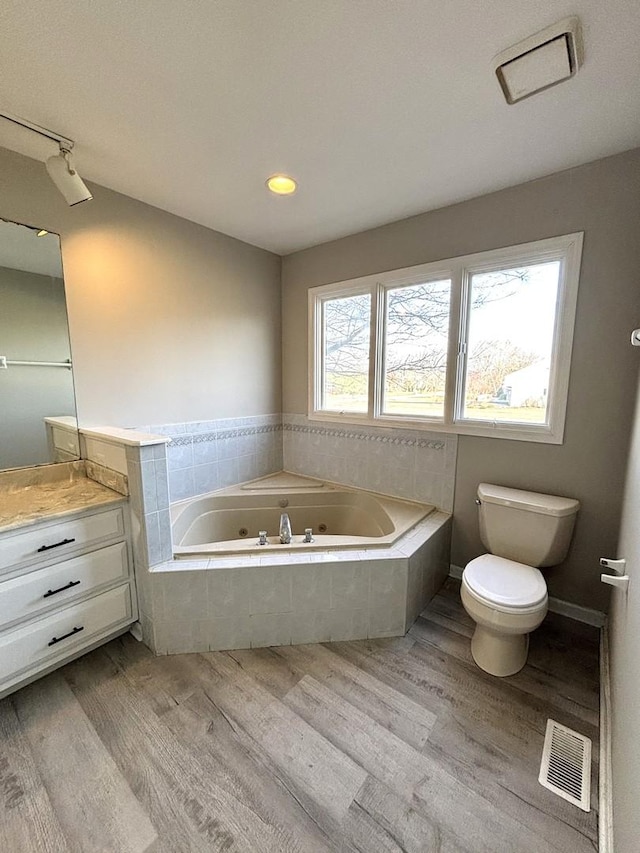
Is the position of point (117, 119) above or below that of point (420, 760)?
above

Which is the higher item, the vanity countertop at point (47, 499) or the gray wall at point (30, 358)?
the gray wall at point (30, 358)

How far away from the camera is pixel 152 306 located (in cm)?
218

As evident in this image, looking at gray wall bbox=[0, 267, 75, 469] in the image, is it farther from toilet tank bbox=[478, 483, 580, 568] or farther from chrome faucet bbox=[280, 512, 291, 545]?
toilet tank bbox=[478, 483, 580, 568]

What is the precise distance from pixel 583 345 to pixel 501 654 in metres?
1.59

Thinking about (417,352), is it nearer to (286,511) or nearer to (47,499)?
(286,511)

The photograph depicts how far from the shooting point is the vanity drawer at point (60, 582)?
1346 millimetres

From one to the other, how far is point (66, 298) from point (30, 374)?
0.45 meters

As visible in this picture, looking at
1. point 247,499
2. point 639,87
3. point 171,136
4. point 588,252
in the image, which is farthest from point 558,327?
point 247,499

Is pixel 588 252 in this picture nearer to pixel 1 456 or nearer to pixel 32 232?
pixel 32 232

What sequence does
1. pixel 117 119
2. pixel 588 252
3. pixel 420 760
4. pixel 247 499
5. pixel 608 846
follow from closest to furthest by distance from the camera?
pixel 608 846 → pixel 420 760 → pixel 117 119 → pixel 588 252 → pixel 247 499

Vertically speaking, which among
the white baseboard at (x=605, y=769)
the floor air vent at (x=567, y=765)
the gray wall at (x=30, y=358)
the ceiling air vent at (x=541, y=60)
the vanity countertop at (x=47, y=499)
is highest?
the ceiling air vent at (x=541, y=60)

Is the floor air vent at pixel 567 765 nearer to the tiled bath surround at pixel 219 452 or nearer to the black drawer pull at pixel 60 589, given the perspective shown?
the black drawer pull at pixel 60 589

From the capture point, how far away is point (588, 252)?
5.58 feet

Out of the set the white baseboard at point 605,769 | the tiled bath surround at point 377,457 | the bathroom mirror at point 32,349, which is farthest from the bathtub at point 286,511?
the white baseboard at point 605,769
